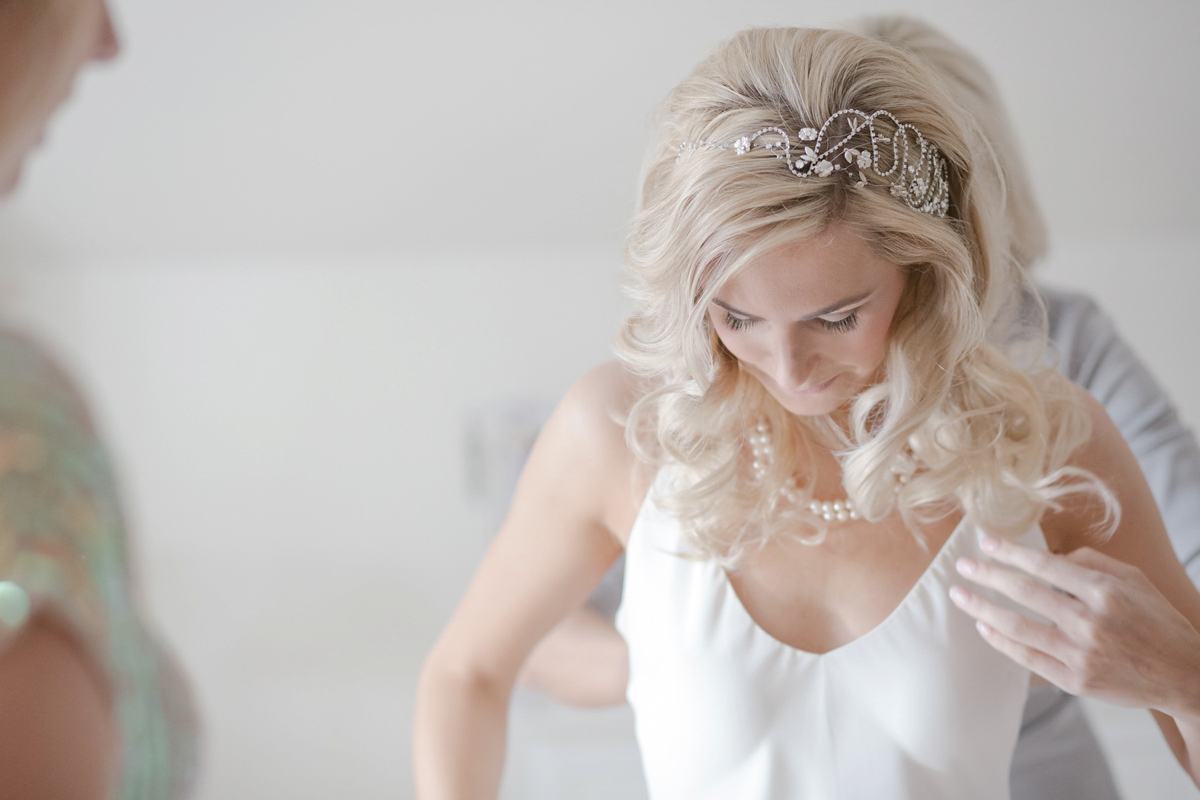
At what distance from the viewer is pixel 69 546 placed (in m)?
0.58

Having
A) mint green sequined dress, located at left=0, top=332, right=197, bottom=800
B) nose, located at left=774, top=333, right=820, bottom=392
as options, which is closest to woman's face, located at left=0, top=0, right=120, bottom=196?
mint green sequined dress, located at left=0, top=332, right=197, bottom=800

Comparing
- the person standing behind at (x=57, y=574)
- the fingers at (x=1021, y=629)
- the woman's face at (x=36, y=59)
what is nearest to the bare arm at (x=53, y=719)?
the person standing behind at (x=57, y=574)

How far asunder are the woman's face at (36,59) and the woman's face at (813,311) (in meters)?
0.46

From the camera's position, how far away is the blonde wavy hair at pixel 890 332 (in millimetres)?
619

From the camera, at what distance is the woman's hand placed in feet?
2.28

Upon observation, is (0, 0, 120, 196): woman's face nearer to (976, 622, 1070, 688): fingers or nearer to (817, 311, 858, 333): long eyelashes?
(817, 311, 858, 333): long eyelashes

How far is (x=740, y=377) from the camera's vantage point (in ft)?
2.67

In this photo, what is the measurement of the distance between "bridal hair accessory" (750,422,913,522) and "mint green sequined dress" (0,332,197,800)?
0.57 m

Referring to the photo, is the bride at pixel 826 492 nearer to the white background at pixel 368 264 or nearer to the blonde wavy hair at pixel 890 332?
the blonde wavy hair at pixel 890 332

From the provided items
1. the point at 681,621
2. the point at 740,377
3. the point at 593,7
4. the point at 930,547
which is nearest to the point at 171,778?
the point at 681,621

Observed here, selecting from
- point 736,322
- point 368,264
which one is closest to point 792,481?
point 736,322

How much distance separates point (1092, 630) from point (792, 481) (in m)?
0.29

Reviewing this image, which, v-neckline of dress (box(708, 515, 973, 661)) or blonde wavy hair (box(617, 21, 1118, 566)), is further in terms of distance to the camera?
v-neckline of dress (box(708, 515, 973, 661))

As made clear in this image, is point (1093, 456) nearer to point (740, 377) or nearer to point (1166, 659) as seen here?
point (1166, 659)
